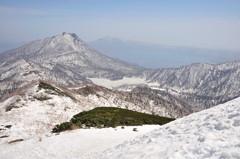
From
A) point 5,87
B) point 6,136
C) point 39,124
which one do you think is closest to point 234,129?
point 6,136

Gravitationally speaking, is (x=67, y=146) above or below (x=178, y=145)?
below

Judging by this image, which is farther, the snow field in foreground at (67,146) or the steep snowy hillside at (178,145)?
the snow field in foreground at (67,146)

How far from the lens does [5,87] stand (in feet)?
577

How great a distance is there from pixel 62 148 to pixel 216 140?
1343cm

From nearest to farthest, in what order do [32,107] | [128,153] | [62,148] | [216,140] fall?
[216,140], [128,153], [62,148], [32,107]

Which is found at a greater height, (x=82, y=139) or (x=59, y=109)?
(x=82, y=139)

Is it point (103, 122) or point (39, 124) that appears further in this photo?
point (39, 124)

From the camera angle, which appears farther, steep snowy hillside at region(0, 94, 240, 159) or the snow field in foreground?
the snow field in foreground

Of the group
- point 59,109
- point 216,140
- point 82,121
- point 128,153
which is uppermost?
point 216,140

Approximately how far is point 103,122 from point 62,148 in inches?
345

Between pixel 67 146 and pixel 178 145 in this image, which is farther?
pixel 67 146

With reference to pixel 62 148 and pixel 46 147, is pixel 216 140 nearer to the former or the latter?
pixel 62 148

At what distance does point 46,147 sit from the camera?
52.7ft

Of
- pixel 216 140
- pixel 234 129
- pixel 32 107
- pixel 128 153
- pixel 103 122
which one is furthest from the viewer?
pixel 32 107
